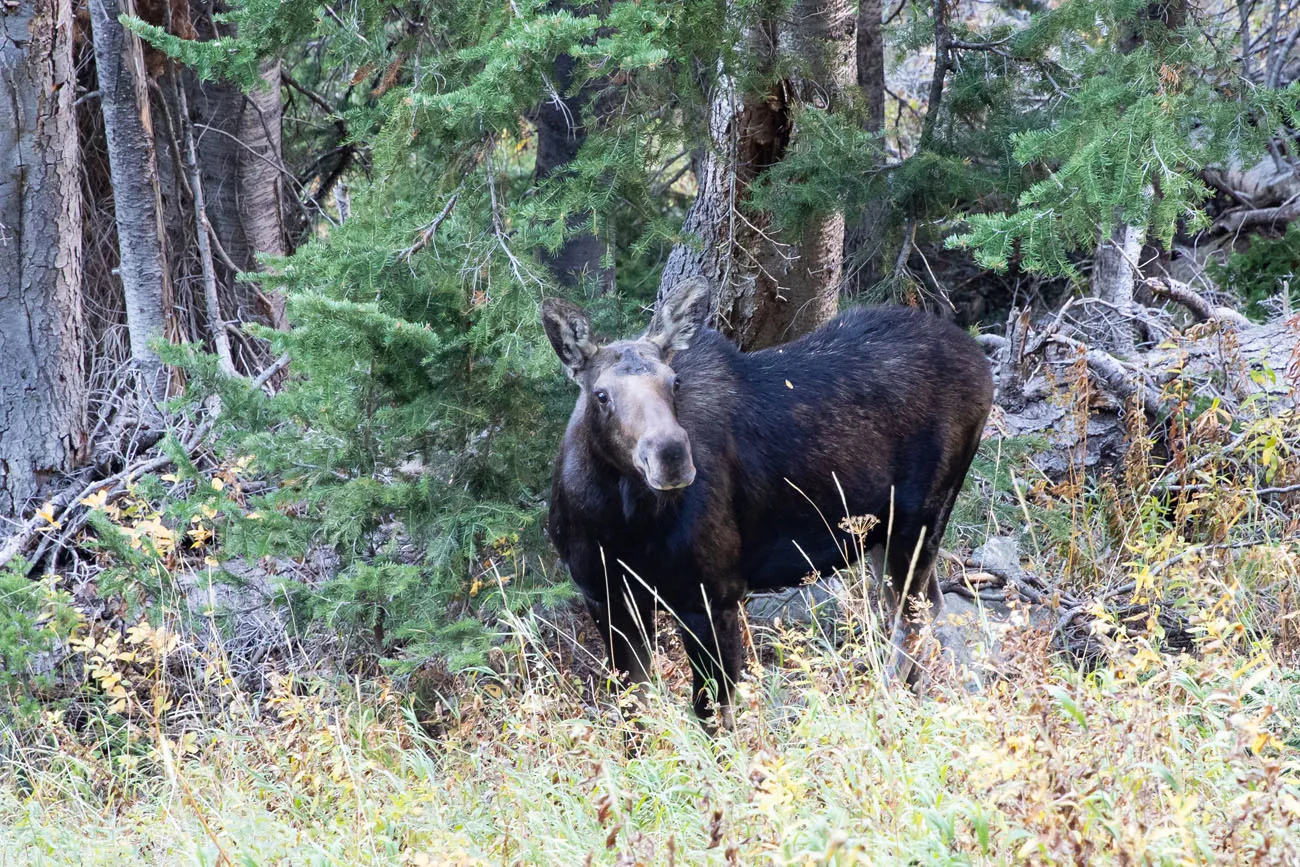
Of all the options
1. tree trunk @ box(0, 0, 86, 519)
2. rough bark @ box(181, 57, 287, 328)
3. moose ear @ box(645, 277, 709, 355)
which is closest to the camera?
moose ear @ box(645, 277, 709, 355)

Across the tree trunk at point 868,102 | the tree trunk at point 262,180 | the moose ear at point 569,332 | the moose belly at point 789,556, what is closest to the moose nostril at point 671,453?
the moose ear at point 569,332

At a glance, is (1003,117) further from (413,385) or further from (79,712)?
(79,712)

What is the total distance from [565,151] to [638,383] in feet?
14.6

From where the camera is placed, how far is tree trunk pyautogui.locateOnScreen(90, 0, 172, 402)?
27.9 ft

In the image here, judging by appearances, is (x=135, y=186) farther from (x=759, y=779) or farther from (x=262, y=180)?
(x=759, y=779)

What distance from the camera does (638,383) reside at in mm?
5320

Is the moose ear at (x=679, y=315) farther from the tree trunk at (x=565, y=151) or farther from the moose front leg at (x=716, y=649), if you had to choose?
the tree trunk at (x=565, y=151)

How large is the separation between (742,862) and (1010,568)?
4382 mm

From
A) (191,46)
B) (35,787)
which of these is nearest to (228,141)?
(191,46)

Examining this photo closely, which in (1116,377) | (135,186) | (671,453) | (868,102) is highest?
(868,102)

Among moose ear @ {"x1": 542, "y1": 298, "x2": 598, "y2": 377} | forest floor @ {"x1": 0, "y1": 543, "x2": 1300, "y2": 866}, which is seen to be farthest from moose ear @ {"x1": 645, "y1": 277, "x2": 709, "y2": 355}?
forest floor @ {"x1": 0, "y1": 543, "x2": 1300, "y2": 866}

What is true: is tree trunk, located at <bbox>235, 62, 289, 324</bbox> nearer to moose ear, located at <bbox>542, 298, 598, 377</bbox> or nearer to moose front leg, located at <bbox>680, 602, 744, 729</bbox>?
moose ear, located at <bbox>542, 298, 598, 377</bbox>

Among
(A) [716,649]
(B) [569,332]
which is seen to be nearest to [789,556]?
(A) [716,649]

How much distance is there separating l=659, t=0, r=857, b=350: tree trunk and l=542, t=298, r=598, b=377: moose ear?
1515mm
